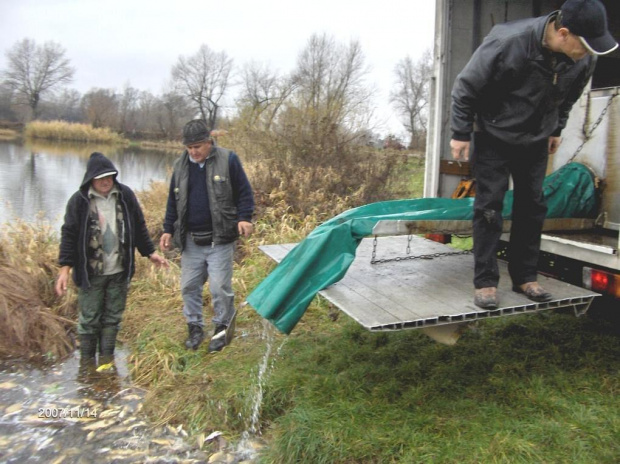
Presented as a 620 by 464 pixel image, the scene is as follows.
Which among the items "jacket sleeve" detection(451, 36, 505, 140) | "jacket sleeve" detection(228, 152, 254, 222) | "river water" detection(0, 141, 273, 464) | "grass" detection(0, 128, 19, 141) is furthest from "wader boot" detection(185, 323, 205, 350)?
"grass" detection(0, 128, 19, 141)

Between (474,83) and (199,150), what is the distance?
2.29 metres

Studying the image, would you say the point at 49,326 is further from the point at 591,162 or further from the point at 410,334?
the point at 591,162

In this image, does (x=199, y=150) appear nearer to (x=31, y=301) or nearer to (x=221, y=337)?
(x=221, y=337)

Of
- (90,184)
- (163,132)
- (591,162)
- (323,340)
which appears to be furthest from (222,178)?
(163,132)

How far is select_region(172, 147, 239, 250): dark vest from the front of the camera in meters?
4.38

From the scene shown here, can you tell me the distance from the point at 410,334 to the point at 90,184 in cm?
287

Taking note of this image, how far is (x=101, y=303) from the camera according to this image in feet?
14.3

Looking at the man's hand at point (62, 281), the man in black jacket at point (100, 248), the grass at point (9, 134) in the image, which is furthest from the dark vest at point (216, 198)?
the grass at point (9, 134)

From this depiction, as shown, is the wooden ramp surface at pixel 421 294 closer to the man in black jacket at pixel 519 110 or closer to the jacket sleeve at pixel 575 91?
the man in black jacket at pixel 519 110

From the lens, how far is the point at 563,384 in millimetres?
3430

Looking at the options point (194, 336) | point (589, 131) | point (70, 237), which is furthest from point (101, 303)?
point (589, 131)

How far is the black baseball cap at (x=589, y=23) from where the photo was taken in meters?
2.70

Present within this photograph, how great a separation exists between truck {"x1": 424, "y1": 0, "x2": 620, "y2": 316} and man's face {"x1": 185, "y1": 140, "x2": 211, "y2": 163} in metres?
1.99

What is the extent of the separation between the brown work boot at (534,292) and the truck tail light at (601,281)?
15.3 inches
